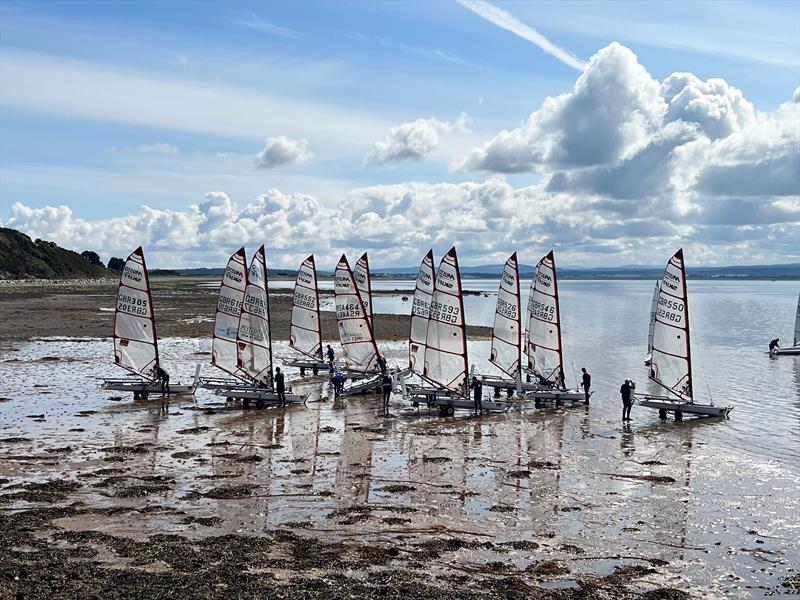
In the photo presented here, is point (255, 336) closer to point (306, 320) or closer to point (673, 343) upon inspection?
point (306, 320)

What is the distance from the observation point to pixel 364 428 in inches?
1041

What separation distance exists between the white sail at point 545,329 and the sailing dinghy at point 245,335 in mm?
10690

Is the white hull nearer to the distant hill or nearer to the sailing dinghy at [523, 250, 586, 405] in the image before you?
the sailing dinghy at [523, 250, 586, 405]

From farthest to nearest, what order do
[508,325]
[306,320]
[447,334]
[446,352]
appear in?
[306,320] → [508,325] → [446,352] → [447,334]

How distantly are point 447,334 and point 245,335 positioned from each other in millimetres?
8173

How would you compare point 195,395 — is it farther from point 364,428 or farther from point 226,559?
point 226,559

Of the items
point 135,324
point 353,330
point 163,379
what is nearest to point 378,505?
point 163,379

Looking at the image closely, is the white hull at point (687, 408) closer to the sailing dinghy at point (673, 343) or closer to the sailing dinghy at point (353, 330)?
the sailing dinghy at point (673, 343)

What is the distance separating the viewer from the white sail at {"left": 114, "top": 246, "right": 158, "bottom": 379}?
105 feet

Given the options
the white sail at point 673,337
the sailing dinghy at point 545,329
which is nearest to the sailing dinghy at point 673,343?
the white sail at point 673,337

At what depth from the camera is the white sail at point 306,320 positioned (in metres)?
40.5

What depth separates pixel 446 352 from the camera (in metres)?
30.0

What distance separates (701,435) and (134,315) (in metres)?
22.7

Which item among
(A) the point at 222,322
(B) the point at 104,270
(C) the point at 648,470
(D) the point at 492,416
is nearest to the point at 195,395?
(A) the point at 222,322
